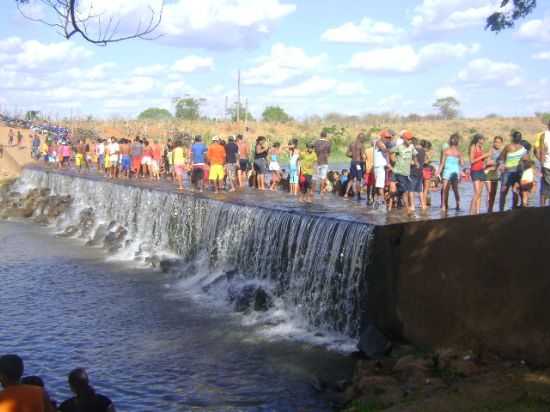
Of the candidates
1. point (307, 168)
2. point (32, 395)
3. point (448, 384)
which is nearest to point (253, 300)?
point (307, 168)

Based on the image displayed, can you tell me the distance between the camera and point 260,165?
20.5 m

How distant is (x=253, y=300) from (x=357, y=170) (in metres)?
6.26

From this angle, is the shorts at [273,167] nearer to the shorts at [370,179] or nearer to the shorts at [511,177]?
the shorts at [370,179]

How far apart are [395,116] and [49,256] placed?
6777cm

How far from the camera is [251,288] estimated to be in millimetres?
13695

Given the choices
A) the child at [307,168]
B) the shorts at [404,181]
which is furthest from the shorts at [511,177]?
the child at [307,168]

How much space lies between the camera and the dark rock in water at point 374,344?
9852mm

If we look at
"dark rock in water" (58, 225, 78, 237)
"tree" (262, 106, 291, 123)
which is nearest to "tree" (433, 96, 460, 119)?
"tree" (262, 106, 291, 123)

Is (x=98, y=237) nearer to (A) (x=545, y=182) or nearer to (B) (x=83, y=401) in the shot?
(A) (x=545, y=182)

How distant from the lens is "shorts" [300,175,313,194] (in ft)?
58.0

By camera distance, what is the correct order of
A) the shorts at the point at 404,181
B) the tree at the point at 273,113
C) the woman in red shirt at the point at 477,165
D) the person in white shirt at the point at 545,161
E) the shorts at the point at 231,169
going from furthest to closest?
the tree at the point at 273,113
the shorts at the point at 231,169
the shorts at the point at 404,181
the woman in red shirt at the point at 477,165
the person in white shirt at the point at 545,161

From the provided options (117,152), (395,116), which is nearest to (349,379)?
(117,152)

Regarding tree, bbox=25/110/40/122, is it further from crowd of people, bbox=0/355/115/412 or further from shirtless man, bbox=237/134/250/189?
crowd of people, bbox=0/355/115/412

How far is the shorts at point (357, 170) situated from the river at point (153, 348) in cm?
518
